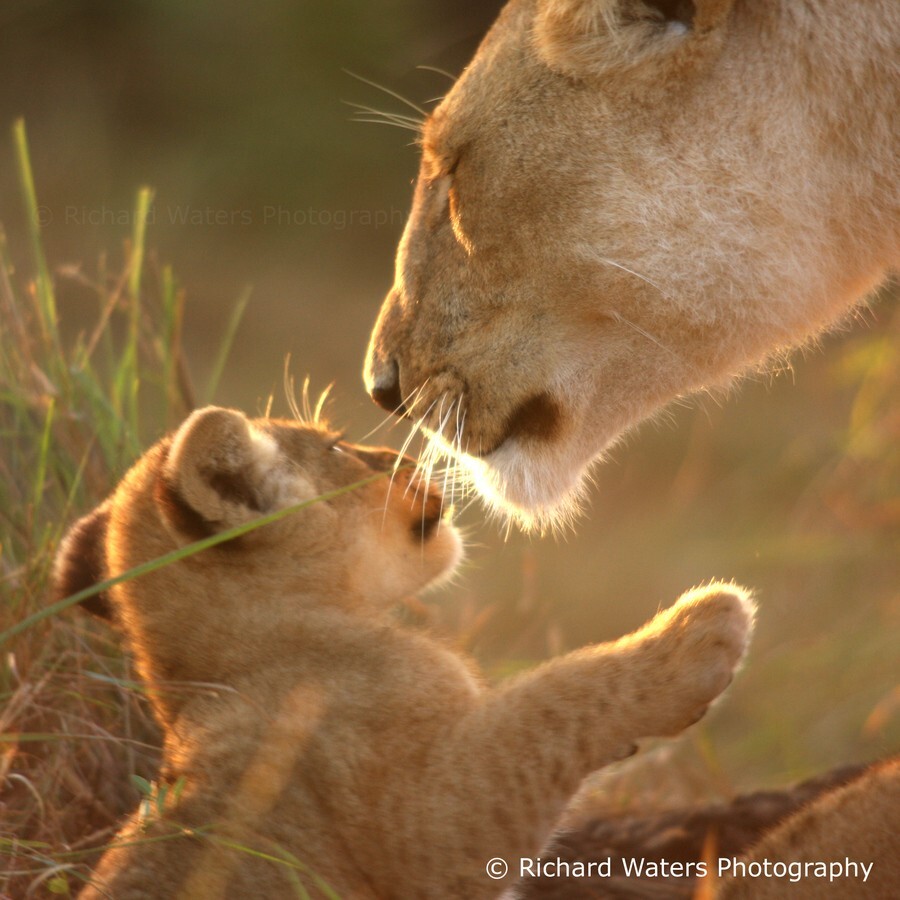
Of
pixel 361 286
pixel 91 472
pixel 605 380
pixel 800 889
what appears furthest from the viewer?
pixel 361 286

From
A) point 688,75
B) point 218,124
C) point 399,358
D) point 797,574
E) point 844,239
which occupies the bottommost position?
point 797,574

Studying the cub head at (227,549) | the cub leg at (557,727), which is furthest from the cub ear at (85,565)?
the cub leg at (557,727)

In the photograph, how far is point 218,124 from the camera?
7.84m

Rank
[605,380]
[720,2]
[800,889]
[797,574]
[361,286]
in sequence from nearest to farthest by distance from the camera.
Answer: [800,889], [720,2], [605,380], [797,574], [361,286]

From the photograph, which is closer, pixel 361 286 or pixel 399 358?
pixel 399 358

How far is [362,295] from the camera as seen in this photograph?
7.54 metres

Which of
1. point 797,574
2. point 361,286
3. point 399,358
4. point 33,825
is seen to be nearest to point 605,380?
point 399,358

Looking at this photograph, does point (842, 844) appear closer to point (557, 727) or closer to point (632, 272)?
point (557, 727)

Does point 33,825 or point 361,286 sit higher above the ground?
point 33,825

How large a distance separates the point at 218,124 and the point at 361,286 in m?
1.24

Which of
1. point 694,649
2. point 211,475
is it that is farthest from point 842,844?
point 211,475

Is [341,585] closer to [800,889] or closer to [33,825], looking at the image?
[33,825]

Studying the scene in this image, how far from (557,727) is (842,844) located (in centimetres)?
A: 46

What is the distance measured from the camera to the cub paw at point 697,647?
2211mm
